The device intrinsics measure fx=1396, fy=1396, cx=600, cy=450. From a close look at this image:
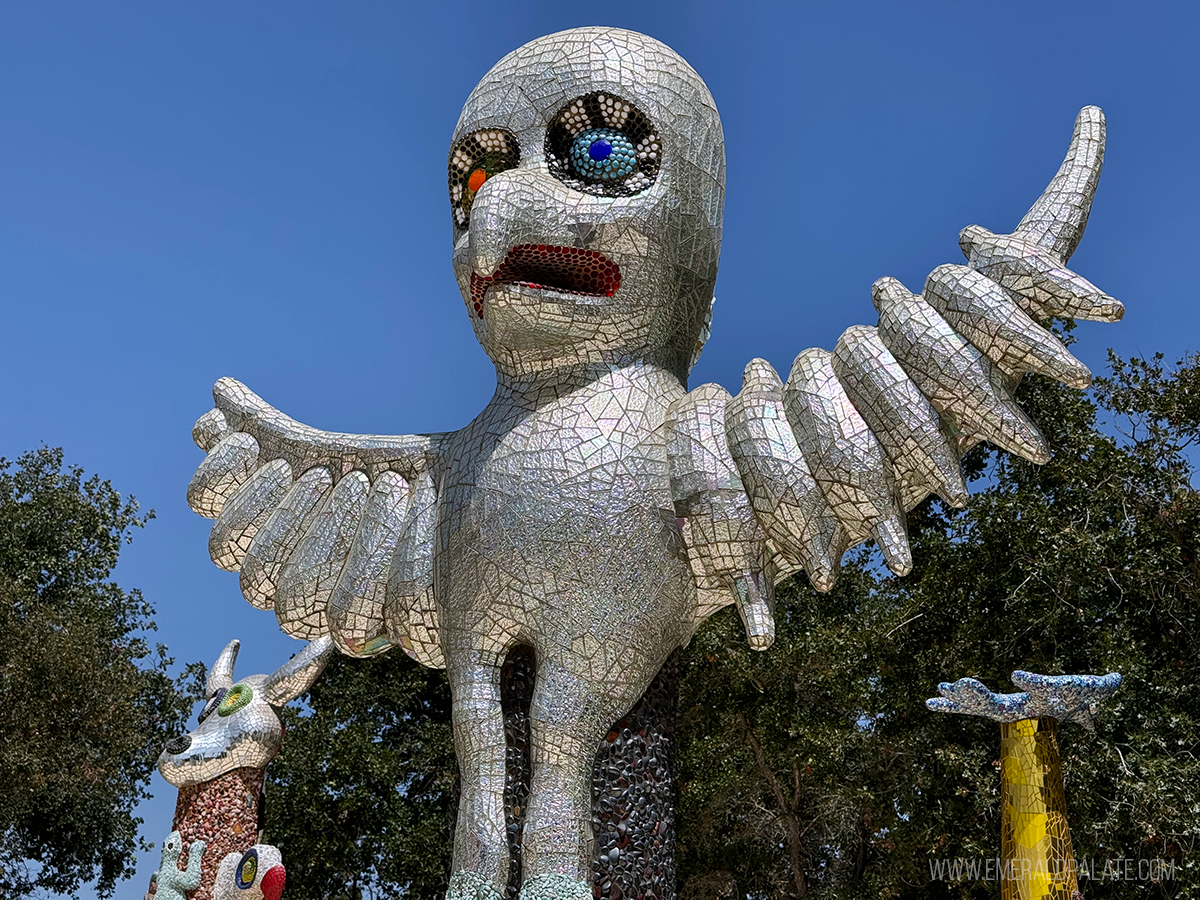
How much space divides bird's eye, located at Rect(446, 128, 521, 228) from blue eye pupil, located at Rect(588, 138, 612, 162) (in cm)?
32

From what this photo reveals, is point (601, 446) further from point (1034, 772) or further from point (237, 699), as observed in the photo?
point (237, 699)

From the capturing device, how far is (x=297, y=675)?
891 cm

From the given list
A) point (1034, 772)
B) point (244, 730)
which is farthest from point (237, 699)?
point (1034, 772)

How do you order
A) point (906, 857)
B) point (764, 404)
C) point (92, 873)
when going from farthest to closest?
point (92, 873) → point (906, 857) → point (764, 404)

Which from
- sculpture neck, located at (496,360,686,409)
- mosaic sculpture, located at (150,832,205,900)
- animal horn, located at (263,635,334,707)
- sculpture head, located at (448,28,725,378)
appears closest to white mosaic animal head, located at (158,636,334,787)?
animal horn, located at (263,635,334,707)

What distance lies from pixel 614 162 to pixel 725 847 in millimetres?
10496

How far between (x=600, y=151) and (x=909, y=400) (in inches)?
61.5

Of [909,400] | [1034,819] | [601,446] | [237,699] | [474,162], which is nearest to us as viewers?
[909,400]

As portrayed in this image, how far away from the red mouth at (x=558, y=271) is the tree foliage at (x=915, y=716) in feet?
18.7

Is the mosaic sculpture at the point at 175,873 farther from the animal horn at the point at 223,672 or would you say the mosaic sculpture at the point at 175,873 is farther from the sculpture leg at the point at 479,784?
the sculpture leg at the point at 479,784

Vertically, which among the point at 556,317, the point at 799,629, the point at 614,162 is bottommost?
the point at 556,317

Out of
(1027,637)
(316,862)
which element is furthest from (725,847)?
(1027,637)

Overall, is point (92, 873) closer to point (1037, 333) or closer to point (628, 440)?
point (628, 440)

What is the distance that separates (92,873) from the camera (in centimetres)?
1543
